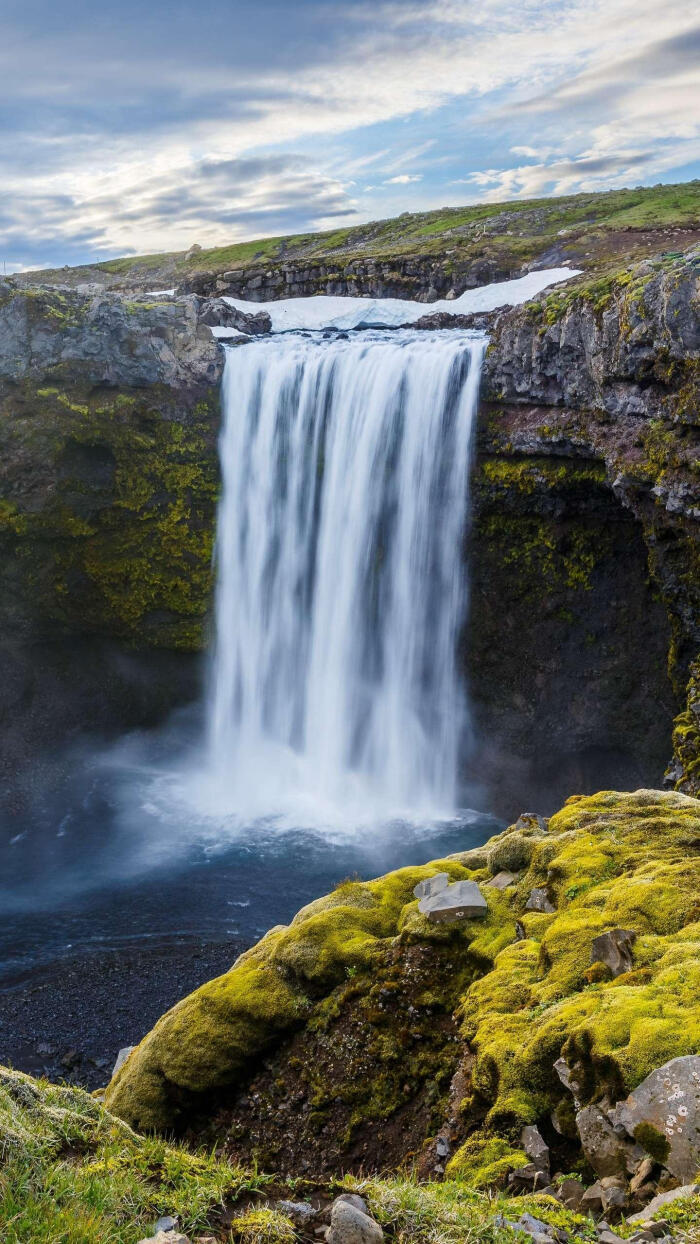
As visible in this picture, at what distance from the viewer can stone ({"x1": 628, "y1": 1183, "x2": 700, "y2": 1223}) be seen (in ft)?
13.8

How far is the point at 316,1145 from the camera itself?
6.84m

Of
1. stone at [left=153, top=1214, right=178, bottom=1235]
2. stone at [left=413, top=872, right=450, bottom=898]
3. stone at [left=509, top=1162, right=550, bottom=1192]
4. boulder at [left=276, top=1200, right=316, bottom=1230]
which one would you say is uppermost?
stone at [left=153, top=1214, right=178, bottom=1235]

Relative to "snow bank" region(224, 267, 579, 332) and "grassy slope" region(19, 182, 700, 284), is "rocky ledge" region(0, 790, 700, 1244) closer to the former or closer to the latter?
"snow bank" region(224, 267, 579, 332)

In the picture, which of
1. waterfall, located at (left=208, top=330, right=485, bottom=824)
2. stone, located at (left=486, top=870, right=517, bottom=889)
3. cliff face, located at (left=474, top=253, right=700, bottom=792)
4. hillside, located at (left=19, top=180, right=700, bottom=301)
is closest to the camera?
stone, located at (left=486, top=870, right=517, bottom=889)

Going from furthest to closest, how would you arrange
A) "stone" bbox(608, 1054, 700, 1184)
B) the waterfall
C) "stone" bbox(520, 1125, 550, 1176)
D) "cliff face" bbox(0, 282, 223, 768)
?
1. "cliff face" bbox(0, 282, 223, 768)
2. the waterfall
3. "stone" bbox(520, 1125, 550, 1176)
4. "stone" bbox(608, 1054, 700, 1184)

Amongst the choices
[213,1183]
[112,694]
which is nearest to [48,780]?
[112,694]

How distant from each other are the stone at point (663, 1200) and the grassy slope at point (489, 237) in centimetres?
3643

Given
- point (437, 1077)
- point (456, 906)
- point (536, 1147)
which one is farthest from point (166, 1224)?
point (456, 906)

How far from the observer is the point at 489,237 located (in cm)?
5134

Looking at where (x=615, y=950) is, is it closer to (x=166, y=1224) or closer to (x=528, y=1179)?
(x=528, y=1179)

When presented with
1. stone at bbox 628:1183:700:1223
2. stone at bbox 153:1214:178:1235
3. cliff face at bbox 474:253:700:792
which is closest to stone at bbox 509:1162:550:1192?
stone at bbox 628:1183:700:1223

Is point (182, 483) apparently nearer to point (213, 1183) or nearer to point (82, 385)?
point (82, 385)

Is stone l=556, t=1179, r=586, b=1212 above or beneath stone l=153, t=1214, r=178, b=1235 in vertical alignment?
beneath

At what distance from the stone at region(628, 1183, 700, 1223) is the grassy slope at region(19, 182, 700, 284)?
3643cm
